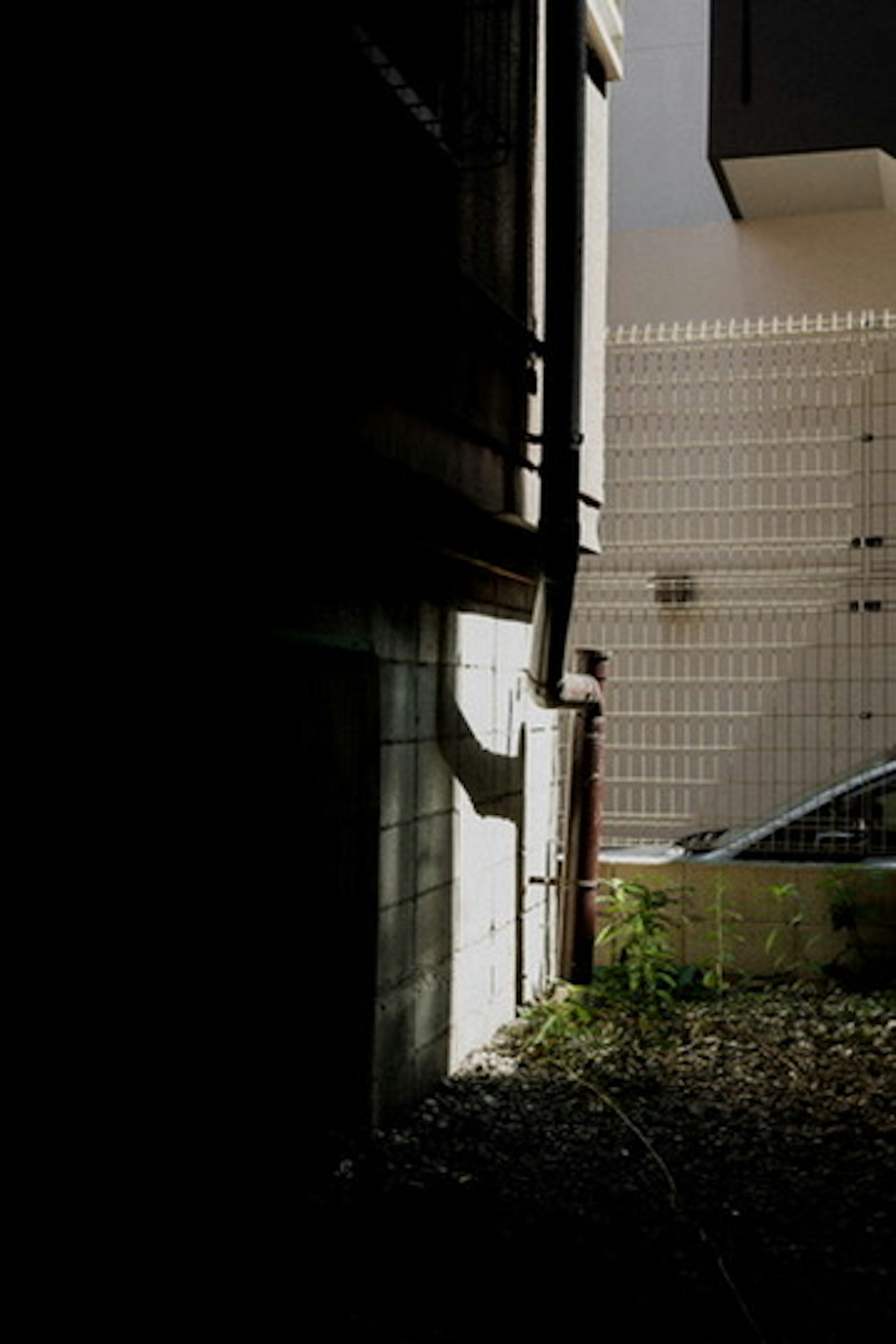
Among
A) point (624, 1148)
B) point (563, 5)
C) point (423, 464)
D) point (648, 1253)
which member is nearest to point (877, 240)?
point (563, 5)

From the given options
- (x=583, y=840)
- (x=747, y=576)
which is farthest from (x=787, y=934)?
(x=747, y=576)

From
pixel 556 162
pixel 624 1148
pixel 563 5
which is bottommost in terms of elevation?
pixel 624 1148

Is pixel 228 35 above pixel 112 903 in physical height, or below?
above

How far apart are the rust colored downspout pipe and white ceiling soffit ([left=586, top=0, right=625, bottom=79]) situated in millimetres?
3494

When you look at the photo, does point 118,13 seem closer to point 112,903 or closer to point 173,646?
point 173,646

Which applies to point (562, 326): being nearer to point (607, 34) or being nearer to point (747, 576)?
point (747, 576)

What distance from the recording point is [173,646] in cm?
330

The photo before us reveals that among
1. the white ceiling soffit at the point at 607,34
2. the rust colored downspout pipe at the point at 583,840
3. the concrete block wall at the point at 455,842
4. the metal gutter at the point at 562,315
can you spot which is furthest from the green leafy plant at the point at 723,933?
the white ceiling soffit at the point at 607,34

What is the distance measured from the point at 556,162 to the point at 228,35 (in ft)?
8.50

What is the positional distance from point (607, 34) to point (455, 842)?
4700mm

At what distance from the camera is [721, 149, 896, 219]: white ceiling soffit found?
1155 cm

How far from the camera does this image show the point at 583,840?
275 inches

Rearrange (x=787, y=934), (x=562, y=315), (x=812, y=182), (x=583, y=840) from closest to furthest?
(x=562, y=315)
(x=583, y=840)
(x=787, y=934)
(x=812, y=182)

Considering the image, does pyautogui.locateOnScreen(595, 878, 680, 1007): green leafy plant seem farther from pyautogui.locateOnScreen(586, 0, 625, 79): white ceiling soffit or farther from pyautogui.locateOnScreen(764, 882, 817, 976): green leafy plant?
pyautogui.locateOnScreen(586, 0, 625, 79): white ceiling soffit
